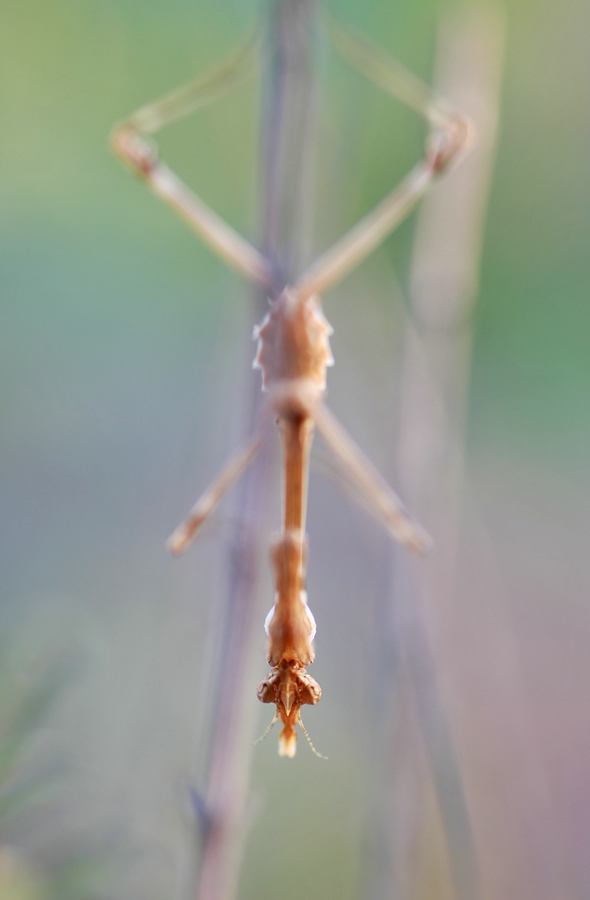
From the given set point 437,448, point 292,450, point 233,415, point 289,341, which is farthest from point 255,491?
point 233,415

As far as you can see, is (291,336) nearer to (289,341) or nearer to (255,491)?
(289,341)

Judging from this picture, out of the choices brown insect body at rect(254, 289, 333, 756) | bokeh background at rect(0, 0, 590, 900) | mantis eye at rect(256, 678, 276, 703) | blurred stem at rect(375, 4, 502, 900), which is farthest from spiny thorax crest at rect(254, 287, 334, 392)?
bokeh background at rect(0, 0, 590, 900)

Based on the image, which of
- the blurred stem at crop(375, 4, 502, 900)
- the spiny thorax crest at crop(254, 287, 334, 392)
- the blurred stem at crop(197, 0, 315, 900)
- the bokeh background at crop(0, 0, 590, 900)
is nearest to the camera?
the blurred stem at crop(197, 0, 315, 900)

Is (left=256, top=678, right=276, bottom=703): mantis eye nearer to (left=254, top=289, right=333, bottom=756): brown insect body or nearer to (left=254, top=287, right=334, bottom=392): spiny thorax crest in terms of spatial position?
(left=254, top=289, right=333, bottom=756): brown insect body

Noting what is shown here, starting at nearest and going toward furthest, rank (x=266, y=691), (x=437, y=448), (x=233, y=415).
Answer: (x=266, y=691) < (x=437, y=448) < (x=233, y=415)

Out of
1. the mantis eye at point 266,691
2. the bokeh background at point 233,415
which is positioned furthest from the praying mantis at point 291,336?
the bokeh background at point 233,415

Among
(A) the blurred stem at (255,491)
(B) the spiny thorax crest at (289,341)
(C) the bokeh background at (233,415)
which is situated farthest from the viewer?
(C) the bokeh background at (233,415)

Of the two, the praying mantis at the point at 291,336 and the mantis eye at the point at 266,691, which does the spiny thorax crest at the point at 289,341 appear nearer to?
the praying mantis at the point at 291,336

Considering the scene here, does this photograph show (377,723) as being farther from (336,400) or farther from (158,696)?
(336,400)
